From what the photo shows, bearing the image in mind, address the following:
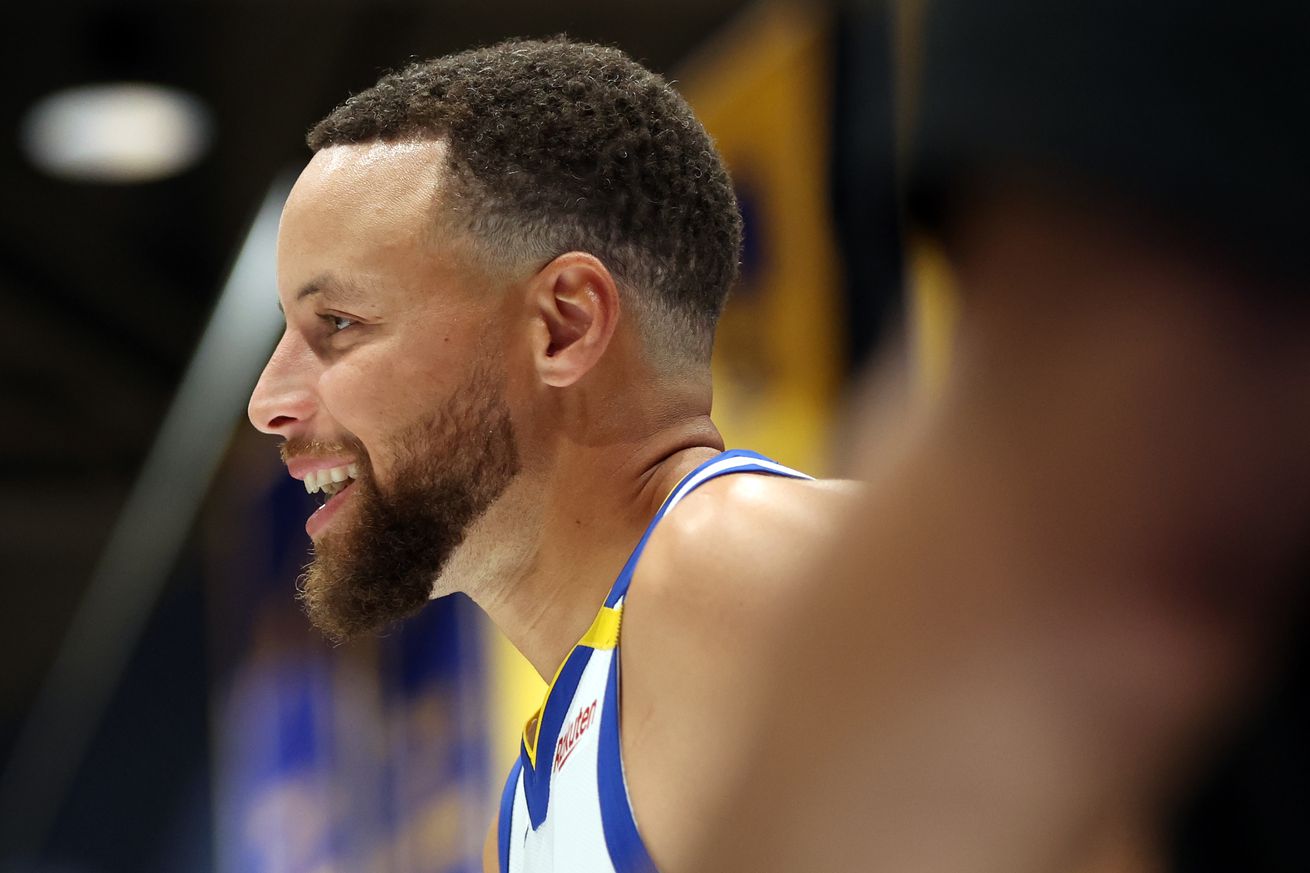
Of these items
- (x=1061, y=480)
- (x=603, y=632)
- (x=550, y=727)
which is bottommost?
(x=550, y=727)

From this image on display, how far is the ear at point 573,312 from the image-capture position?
1.70 meters

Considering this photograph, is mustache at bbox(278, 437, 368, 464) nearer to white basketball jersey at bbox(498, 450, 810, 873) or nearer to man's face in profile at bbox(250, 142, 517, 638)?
man's face in profile at bbox(250, 142, 517, 638)

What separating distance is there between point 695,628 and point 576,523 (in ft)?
1.43

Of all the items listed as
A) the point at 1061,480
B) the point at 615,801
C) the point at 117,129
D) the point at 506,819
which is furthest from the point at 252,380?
the point at 1061,480

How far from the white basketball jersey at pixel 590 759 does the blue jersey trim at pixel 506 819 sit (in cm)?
15

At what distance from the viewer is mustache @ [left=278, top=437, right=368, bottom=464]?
5.60 ft

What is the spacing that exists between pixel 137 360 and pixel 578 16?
5647mm

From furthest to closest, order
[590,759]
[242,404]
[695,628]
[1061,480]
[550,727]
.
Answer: [242,404] → [550,727] → [590,759] → [695,628] → [1061,480]

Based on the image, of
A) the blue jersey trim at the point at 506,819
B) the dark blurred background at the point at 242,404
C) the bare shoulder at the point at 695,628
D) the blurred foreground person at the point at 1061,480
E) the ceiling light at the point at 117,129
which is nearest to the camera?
the blurred foreground person at the point at 1061,480

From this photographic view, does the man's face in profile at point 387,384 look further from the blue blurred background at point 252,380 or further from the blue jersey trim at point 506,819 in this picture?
the blue blurred background at point 252,380

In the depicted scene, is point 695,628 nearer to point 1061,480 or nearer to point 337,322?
point 337,322

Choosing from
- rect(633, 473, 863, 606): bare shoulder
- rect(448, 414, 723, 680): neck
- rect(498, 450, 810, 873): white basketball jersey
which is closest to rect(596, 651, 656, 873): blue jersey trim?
rect(498, 450, 810, 873): white basketball jersey

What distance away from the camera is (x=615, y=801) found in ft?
4.45

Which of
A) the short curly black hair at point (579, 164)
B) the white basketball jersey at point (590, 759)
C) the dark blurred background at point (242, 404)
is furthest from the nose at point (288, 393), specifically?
the dark blurred background at point (242, 404)
